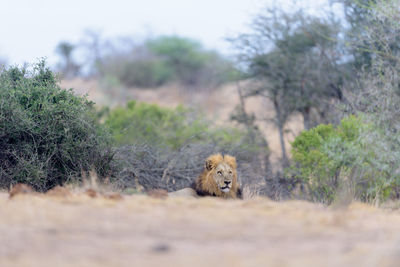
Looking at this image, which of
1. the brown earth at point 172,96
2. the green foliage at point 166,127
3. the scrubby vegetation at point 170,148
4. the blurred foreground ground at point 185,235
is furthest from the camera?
the brown earth at point 172,96

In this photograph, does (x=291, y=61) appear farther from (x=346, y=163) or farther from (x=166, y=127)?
(x=346, y=163)

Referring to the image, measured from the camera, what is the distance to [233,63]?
21.2 metres

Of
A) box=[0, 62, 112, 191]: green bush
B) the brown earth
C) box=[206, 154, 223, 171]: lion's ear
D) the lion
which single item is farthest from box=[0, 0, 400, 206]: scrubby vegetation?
the brown earth

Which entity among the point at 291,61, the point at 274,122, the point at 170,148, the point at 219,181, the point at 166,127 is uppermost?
the point at 291,61

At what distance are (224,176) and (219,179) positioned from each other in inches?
4.5

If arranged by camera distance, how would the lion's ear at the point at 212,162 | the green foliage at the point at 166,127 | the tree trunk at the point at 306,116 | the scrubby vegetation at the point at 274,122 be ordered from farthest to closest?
the tree trunk at the point at 306,116, the green foliage at the point at 166,127, the scrubby vegetation at the point at 274,122, the lion's ear at the point at 212,162

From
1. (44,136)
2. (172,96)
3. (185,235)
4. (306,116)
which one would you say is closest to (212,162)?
(44,136)

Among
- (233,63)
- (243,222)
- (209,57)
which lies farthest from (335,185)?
(209,57)

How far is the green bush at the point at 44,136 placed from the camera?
36.0 feet

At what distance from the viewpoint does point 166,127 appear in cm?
2006

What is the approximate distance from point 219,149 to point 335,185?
393 centimetres

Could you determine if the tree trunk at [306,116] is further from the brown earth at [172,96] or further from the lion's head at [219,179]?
the brown earth at [172,96]

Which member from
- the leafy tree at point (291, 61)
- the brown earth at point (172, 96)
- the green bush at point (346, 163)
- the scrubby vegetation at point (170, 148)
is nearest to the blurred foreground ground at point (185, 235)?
the green bush at point (346, 163)

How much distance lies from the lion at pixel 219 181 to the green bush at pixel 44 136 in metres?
2.77
